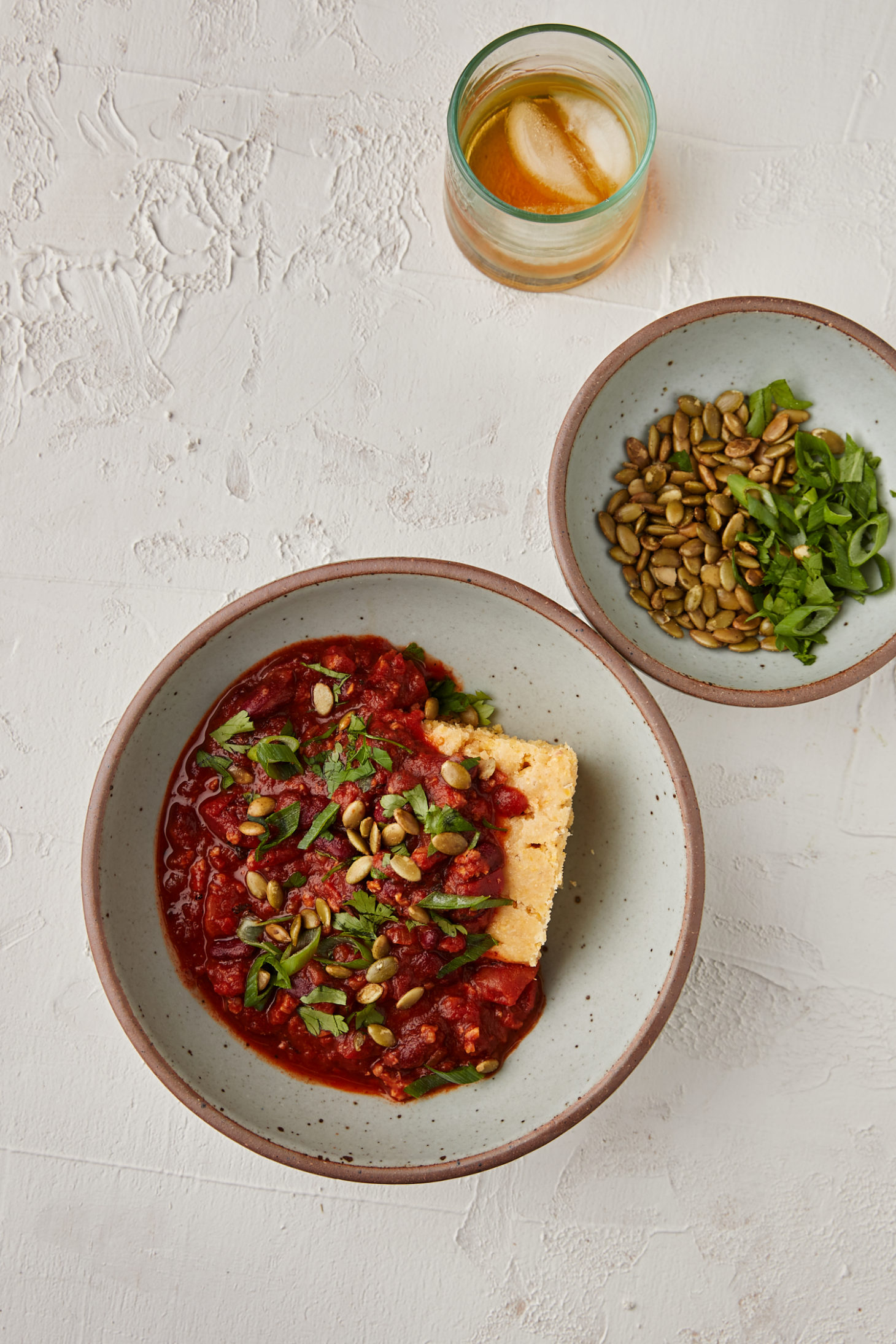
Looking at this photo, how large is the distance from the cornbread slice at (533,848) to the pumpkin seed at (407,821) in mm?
234

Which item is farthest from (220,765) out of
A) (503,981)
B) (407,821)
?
(503,981)

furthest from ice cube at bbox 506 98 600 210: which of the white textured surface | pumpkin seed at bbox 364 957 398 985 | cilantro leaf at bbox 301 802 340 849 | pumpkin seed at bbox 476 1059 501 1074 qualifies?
pumpkin seed at bbox 476 1059 501 1074

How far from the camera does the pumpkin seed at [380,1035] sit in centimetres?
260

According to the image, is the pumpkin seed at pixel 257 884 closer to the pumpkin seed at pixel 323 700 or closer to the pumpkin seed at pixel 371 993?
the pumpkin seed at pixel 371 993

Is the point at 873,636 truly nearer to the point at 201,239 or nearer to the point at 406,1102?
the point at 406,1102

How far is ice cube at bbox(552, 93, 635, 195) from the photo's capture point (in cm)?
291

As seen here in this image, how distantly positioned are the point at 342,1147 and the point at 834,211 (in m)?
3.47

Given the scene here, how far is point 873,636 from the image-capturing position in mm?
2867

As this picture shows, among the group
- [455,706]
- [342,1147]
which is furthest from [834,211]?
[342,1147]

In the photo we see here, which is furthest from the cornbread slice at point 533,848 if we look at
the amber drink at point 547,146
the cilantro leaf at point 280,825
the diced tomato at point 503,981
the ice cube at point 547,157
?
the ice cube at point 547,157

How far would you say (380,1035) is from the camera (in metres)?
2.59

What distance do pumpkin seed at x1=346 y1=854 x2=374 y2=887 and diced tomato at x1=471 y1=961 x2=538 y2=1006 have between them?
0.50m

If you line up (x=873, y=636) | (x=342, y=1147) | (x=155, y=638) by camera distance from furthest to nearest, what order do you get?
(x=155, y=638) < (x=873, y=636) < (x=342, y=1147)

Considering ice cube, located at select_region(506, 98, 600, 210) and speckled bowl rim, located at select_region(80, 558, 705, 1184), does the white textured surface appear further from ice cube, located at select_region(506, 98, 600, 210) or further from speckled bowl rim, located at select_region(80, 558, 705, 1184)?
speckled bowl rim, located at select_region(80, 558, 705, 1184)
